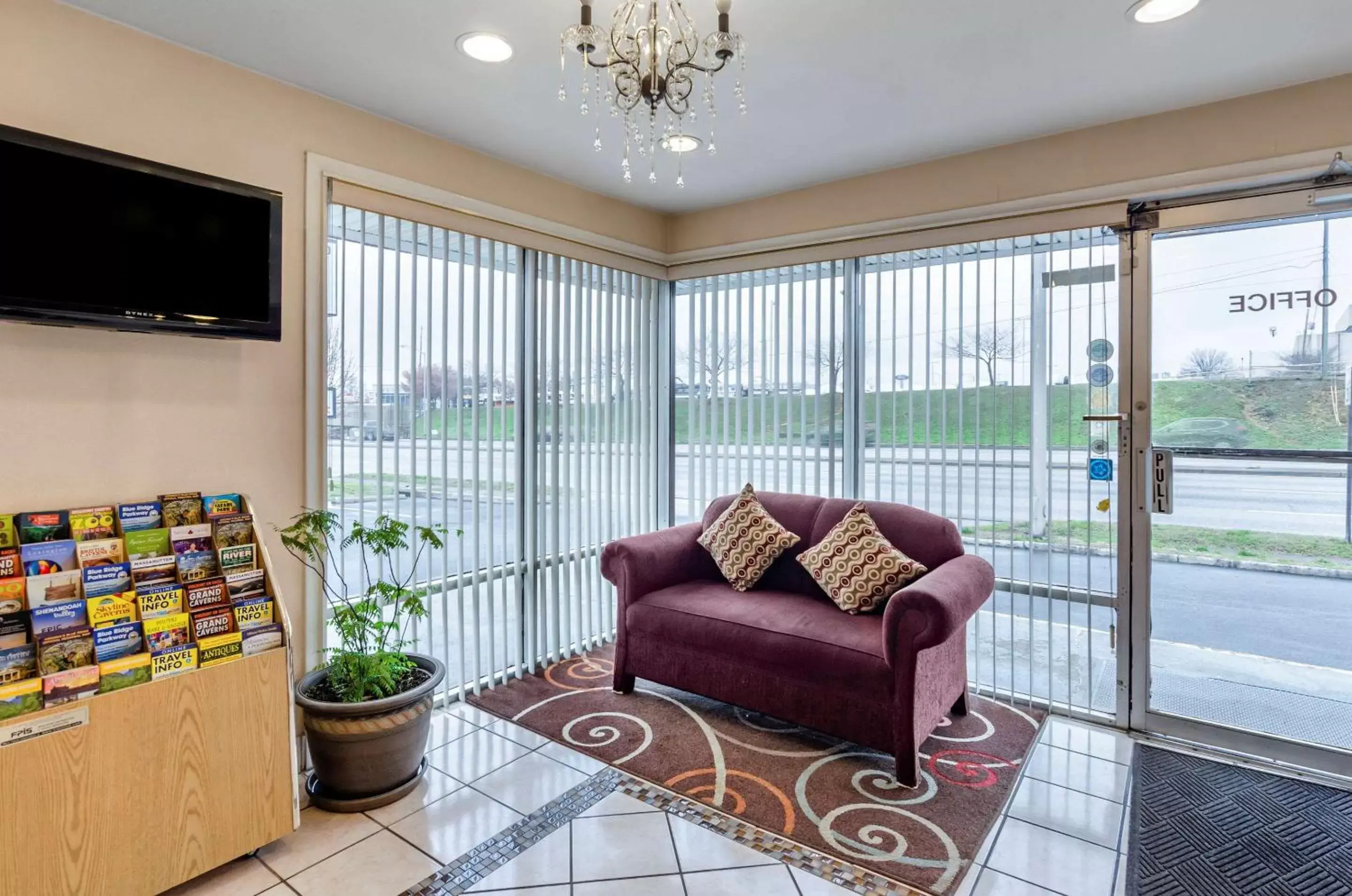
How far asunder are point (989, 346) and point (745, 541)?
151 centimetres

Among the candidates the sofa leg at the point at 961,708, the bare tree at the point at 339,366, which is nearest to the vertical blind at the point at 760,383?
the sofa leg at the point at 961,708

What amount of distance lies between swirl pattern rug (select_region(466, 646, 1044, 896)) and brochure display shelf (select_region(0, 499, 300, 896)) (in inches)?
45.0

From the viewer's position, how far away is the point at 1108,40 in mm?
2234

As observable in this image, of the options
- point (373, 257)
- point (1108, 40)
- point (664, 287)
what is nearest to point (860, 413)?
point (664, 287)

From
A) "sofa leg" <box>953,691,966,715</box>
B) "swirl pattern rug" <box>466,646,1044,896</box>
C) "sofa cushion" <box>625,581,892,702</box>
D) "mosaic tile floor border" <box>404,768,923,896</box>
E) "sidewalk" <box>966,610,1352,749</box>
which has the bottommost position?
"mosaic tile floor border" <box>404,768,923,896</box>

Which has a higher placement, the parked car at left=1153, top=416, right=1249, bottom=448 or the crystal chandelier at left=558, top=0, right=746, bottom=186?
the crystal chandelier at left=558, top=0, right=746, bottom=186

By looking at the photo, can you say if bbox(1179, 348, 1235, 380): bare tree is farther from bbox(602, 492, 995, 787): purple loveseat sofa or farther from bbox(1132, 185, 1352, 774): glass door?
bbox(602, 492, 995, 787): purple loveseat sofa

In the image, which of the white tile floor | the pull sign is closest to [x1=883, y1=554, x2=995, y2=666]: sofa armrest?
the white tile floor

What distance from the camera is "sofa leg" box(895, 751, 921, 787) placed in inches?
97.8

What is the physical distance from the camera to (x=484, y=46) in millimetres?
2260

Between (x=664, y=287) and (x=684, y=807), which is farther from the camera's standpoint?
(x=664, y=287)

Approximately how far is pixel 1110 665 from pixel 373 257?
3690 mm

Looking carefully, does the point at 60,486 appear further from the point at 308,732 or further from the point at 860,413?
the point at 860,413

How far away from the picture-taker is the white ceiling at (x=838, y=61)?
6.78 ft
